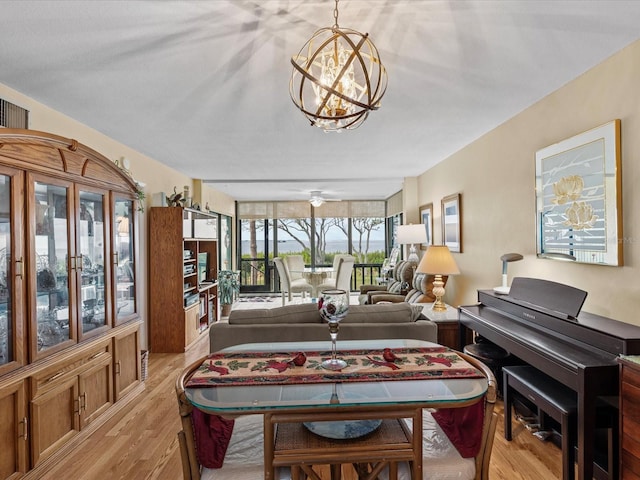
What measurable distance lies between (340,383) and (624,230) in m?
1.79

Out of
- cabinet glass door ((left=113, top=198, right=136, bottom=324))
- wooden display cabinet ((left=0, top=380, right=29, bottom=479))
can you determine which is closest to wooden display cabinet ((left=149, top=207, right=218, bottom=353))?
cabinet glass door ((left=113, top=198, right=136, bottom=324))

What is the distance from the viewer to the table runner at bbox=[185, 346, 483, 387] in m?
1.51

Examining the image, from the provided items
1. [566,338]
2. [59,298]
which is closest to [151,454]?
[59,298]

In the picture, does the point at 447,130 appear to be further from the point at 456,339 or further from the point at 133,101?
the point at 133,101

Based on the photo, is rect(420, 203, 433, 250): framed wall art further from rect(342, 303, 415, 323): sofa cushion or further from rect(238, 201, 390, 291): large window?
rect(238, 201, 390, 291): large window

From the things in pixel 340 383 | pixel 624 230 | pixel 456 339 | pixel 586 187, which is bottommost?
pixel 456 339

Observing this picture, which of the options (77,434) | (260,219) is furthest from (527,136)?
(260,219)

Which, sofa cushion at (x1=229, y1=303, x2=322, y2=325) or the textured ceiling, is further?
sofa cushion at (x1=229, y1=303, x2=322, y2=325)

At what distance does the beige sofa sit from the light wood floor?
69cm

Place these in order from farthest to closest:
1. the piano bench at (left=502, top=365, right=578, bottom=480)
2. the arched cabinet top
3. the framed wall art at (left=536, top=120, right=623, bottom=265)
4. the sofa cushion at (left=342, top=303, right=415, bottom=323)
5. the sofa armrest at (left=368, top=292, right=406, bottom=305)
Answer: the sofa armrest at (left=368, top=292, right=406, bottom=305), the sofa cushion at (left=342, top=303, right=415, bottom=323), the framed wall art at (left=536, top=120, right=623, bottom=265), the arched cabinet top, the piano bench at (left=502, top=365, right=578, bottom=480)

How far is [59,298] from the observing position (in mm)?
2271

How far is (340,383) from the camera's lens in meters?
1.48

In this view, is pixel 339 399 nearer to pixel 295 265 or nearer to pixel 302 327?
pixel 302 327

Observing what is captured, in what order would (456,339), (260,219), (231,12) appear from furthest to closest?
1. (260,219)
2. (456,339)
3. (231,12)
